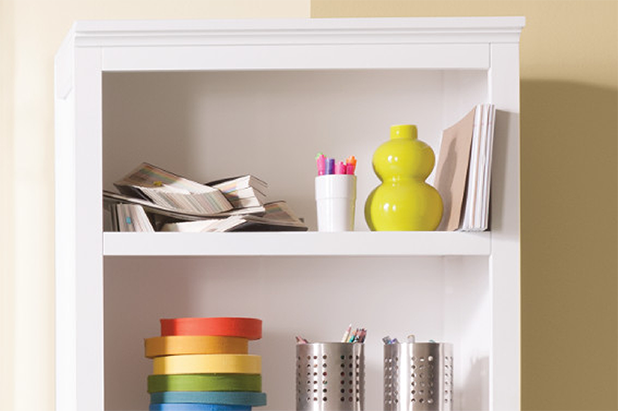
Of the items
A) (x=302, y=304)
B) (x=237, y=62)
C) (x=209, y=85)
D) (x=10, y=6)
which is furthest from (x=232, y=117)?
(x=10, y=6)

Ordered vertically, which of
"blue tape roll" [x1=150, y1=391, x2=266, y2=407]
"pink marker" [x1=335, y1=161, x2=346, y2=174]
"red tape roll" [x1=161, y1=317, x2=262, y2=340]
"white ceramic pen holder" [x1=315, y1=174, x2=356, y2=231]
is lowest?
"blue tape roll" [x1=150, y1=391, x2=266, y2=407]

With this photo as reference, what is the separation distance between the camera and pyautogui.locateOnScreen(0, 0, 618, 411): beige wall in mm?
1908

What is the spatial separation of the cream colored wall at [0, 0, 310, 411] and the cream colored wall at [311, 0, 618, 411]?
37cm

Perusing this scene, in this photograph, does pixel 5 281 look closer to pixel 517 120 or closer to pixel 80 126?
pixel 80 126

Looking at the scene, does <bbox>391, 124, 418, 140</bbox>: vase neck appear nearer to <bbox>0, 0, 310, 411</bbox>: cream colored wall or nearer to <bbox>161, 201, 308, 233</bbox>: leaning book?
<bbox>161, 201, 308, 233</bbox>: leaning book

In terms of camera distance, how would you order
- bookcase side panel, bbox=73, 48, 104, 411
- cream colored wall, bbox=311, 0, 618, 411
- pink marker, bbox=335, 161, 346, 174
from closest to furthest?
bookcase side panel, bbox=73, 48, 104, 411 < pink marker, bbox=335, 161, 346, 174 < cream colored wall, bbox=311, 0, 618, 411

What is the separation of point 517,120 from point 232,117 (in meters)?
0.61

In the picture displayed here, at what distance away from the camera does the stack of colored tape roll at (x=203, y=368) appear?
163cm

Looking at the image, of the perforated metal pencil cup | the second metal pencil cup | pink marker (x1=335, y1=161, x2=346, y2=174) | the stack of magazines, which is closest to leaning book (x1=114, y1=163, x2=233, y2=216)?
the stack of magazines

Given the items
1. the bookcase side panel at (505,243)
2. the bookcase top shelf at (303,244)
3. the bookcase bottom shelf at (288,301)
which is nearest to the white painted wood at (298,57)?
the bookcase side panel at (505,243)

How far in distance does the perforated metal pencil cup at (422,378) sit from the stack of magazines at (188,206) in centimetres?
31

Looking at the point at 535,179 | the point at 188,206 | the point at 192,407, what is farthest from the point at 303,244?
the point at 535,179

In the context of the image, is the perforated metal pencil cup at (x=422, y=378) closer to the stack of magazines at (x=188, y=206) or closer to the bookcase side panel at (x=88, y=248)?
the stack of magazines at (x=188, y=206)

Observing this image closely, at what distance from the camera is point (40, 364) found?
1906mm
